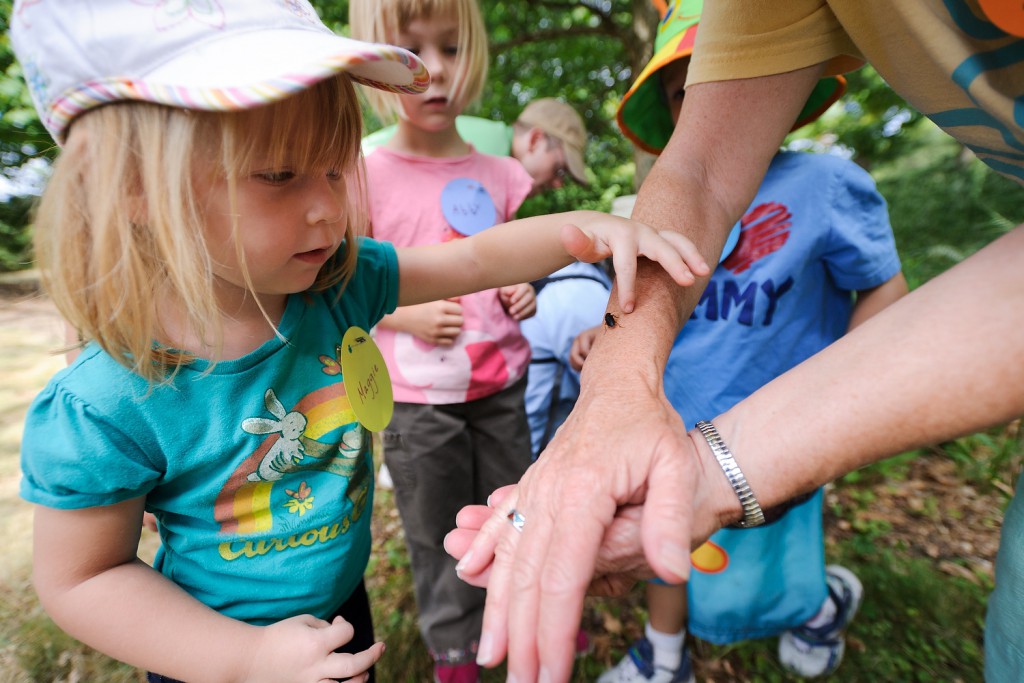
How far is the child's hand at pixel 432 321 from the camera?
2029 millimetres

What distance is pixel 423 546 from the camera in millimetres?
2191

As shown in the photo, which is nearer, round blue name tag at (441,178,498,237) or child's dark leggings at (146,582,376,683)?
child's dark leggings at (146,582,376,683)

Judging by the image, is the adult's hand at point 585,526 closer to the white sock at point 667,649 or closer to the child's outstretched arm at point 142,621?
the child's outstretched arm at point 142,621

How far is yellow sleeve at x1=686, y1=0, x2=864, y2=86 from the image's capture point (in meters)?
1.40

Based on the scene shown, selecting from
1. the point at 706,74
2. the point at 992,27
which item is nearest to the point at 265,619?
the point at 706,74

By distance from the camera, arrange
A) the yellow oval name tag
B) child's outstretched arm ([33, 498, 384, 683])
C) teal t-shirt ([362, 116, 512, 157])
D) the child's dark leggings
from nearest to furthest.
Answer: child's outstretched arm ([33, 498, 384, 683])
the yellow oval name tag
the child's dark leggings
teal t-shirt ([362, 116, 512, 157])

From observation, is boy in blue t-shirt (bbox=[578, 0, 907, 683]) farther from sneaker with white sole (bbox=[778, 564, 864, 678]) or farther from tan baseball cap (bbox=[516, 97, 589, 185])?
tan baseball cap (bbox=[516, 97, 589, 185])

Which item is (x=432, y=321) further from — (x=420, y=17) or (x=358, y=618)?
(x=420, y=17)

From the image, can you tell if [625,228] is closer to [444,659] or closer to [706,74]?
[706,74]

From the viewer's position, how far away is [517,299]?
2201mm

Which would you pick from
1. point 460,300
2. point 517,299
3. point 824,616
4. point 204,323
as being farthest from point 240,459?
point 824,616

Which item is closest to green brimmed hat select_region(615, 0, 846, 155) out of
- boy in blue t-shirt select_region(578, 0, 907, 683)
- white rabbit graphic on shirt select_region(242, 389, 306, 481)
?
boy in blue t-shirt select_region(578, 0, 907, 683)

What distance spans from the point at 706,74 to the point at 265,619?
5.79ft

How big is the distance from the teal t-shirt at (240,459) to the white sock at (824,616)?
6.28 ft
